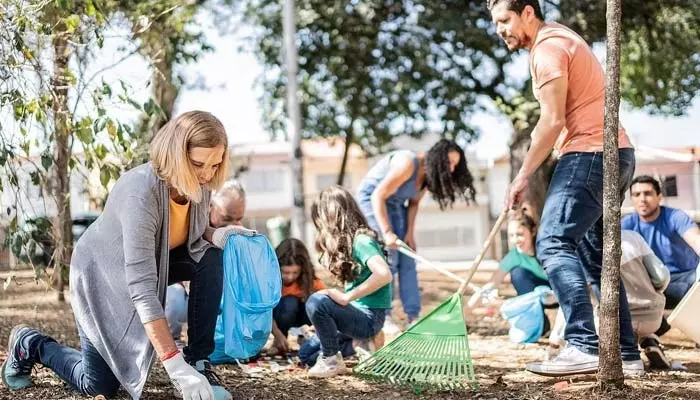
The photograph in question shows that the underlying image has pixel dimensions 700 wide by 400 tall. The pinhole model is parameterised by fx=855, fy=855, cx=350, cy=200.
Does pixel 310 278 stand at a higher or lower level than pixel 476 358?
higher

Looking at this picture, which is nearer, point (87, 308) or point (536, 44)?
point (87, 308)

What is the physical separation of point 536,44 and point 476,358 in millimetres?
1656

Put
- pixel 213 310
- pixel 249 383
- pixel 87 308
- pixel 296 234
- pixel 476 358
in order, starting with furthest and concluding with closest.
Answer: pixel 296 234 → pixel 476 358 → pixel 249 383 → pixel 213 310 → pixel 87 308

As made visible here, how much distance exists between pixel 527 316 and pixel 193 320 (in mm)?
2226

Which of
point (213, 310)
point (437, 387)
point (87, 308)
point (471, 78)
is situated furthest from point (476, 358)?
point (471, 78)

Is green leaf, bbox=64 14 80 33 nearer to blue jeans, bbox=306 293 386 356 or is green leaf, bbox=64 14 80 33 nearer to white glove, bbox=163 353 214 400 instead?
blue jeans, bbox=306 293 386 356

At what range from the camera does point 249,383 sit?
3391mm

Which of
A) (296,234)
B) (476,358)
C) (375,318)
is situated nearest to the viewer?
(375,318)

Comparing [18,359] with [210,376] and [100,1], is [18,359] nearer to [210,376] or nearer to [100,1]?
[210,376]

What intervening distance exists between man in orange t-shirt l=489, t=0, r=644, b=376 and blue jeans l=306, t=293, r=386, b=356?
0.80m

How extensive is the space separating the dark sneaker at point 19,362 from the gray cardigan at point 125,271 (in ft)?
1.46

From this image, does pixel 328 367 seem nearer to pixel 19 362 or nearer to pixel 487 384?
pixel 487 384

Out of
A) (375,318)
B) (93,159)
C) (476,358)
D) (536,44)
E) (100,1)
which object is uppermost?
(100,1)

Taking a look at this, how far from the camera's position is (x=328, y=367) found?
139 inches
